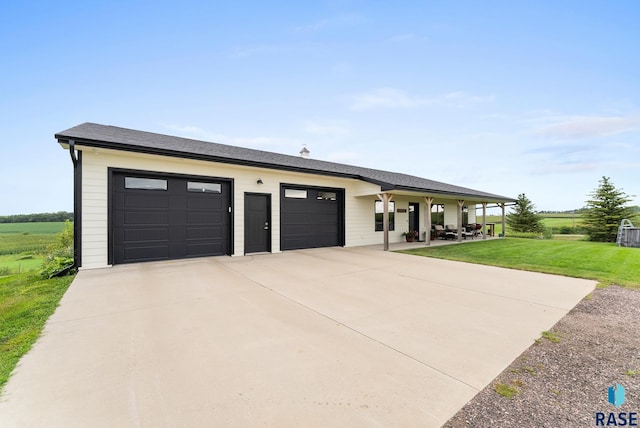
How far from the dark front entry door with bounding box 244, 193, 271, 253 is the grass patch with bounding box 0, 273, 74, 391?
14.4 feet

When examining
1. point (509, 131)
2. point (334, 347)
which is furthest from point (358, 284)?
point (509, 131)

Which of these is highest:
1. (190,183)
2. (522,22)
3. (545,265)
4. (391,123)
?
(522,22)

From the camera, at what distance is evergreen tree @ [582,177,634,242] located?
1617cm

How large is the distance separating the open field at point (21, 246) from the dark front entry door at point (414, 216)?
15422 mm

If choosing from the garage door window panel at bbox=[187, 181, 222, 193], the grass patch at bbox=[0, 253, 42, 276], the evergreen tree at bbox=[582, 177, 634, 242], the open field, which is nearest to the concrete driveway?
the garage door window panel at bbox=[187, 181, 222, 193]

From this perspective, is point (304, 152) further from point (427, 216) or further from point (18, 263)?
point (18, 263)

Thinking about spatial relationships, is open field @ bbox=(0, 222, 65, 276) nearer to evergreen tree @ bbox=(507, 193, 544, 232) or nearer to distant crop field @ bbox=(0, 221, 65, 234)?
distant crop field @ bbox=(0, 221, 65, 234)

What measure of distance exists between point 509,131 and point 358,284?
1615 centimetres

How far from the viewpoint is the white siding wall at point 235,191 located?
6.16 m

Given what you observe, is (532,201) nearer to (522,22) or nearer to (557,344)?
(522,22)

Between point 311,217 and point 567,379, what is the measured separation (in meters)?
8.54

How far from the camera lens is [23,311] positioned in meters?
3.63

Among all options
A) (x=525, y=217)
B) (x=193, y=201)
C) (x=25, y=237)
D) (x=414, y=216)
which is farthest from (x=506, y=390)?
(x=525, y=217)

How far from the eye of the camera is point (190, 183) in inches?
302
